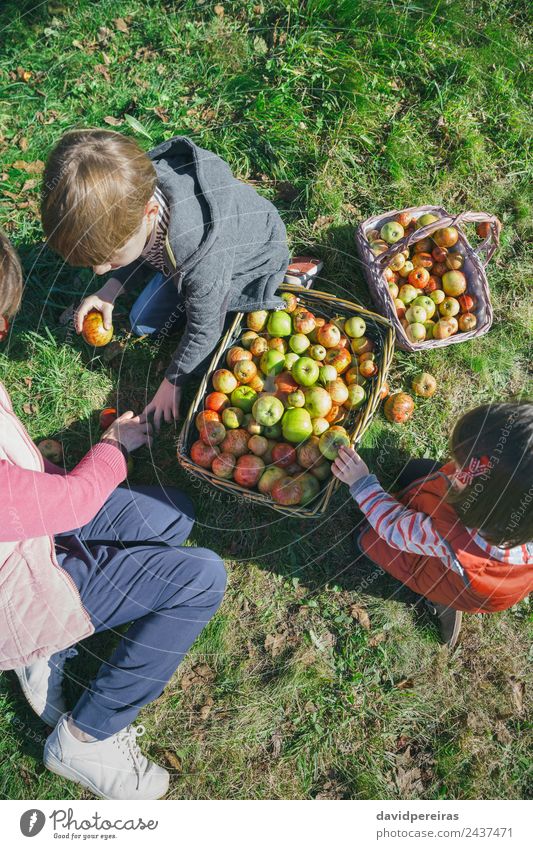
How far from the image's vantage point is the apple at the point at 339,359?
15.4ft

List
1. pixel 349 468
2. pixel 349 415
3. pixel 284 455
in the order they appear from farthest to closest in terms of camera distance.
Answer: pixel 349 415 → pixel 284 455 → pixel 349 468

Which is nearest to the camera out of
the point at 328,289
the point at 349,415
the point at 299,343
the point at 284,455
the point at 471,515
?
the point at 471,515

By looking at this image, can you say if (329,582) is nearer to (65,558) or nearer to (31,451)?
(65,558)

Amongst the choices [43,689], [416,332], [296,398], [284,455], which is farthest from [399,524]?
[43,689]

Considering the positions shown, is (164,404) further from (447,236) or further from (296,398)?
(447,236)

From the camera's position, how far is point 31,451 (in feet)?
12.9

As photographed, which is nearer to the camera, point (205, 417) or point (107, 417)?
point (205, 417)

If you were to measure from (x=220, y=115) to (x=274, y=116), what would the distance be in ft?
1.83

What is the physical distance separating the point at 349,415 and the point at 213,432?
116 cm

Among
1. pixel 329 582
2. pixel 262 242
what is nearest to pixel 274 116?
pixel 262 242

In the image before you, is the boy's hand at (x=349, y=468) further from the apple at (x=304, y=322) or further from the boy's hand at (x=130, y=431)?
the boy's hand at (x=130, y=431)

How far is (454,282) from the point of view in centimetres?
496

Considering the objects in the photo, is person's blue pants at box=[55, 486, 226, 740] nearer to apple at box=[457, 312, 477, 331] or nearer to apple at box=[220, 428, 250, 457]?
apple at box=[220, 428, 250, 457]
